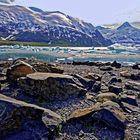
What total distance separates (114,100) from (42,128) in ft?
14.7

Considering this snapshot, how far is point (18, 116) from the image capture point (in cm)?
1284

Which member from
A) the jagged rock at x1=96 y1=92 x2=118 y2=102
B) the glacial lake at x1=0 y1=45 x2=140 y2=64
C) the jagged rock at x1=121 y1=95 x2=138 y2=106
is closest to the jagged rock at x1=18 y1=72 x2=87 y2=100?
the jagged rock at x1=96 y1=92 x2=118 y2=102

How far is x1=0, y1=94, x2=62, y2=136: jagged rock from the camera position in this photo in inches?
495

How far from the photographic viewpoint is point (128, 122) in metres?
14.4

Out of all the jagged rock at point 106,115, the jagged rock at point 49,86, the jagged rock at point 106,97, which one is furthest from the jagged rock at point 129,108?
the jagged rock at point 49,86

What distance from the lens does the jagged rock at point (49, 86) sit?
1531cm

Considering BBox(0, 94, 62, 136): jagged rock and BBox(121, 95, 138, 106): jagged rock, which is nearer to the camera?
BBox(0, 94, 62, 136): jagged rock

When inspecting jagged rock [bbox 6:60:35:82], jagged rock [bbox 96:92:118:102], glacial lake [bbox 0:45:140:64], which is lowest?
glacial lake [bbox 0:45:140:64]

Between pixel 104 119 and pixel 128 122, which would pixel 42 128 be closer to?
pixel 104 119

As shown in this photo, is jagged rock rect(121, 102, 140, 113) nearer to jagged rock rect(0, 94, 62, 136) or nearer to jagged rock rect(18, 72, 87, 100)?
jagged rock rect(18, 72, 87, 100)

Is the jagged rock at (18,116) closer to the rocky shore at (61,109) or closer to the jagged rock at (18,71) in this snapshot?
the rocky shore at (61,109)

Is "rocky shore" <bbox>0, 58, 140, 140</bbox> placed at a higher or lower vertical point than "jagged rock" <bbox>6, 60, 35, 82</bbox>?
lower

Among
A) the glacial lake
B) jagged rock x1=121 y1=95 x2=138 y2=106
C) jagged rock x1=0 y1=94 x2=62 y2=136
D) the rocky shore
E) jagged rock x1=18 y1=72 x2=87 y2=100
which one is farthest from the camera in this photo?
the glacial lake

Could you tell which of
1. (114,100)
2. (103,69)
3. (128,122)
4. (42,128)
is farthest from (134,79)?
(42,128)
